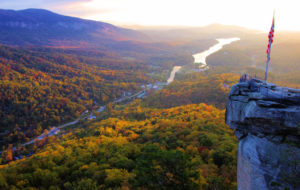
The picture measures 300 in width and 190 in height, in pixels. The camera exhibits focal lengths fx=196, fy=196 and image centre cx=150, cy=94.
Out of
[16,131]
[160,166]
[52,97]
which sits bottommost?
[16,131]

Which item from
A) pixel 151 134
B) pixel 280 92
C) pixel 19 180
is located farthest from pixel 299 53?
pixel 19 180

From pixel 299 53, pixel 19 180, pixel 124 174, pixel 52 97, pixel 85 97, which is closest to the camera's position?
pixel 124 174

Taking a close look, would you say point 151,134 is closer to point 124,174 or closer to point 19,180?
point 124,174

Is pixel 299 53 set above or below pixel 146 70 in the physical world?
above

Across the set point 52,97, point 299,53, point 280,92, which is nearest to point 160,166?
point 280,92

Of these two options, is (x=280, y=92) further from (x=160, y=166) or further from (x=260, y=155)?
(x=160, y=166)

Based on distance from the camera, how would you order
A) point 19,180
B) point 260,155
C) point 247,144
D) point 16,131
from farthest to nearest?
1. point 16,131
2. point 19,180
3. point 247,144
4. point 260,155

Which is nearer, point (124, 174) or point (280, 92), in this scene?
point (280, 92)
